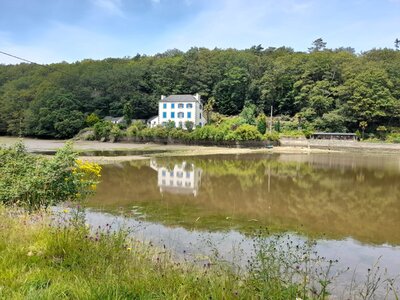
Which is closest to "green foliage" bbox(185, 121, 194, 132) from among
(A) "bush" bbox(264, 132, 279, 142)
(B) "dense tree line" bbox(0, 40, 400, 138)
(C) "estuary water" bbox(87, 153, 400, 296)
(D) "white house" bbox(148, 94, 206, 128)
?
(D) "white house" bbox(148, 94, 206, 128)

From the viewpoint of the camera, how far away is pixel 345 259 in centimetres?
891

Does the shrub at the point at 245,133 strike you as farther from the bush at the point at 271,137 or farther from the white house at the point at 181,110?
the white house at the point at 181,110

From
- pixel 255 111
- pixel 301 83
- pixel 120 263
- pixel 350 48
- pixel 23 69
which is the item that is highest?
pixel 350 48

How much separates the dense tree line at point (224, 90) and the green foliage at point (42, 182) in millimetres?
63410

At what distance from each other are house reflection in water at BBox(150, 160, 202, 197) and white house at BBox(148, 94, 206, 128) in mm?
40758

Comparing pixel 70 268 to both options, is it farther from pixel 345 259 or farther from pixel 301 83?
pixel 301 83

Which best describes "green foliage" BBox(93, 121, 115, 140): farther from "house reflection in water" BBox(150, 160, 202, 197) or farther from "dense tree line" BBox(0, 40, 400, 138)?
"house reflection in water" BBox(150, 160, 202, 197)

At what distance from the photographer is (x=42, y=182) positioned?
31.1 ft

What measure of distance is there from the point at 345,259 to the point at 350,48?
15418cm

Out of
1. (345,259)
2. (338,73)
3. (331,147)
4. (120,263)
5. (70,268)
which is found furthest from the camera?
(338,73)

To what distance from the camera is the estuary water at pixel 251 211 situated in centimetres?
946

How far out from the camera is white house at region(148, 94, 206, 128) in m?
69.2

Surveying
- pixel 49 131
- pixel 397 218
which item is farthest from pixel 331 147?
pixel 49 131

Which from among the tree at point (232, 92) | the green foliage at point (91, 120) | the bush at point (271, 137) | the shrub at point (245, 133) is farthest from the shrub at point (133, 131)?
the tree at point (232, 92)
